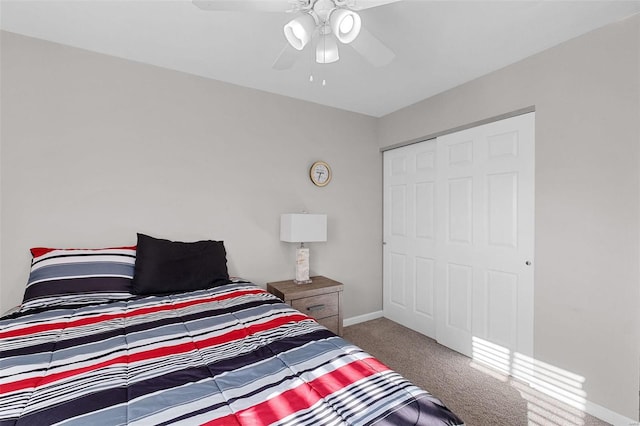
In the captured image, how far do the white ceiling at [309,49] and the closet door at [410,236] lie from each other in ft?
3.20

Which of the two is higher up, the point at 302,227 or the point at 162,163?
the point at 162,163

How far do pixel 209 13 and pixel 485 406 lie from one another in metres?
3.16

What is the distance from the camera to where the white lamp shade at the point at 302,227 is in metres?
2.78

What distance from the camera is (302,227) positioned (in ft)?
9.20

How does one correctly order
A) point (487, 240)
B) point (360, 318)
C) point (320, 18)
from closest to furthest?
point (320, 18) → point (487, 240) → point (360, 318)

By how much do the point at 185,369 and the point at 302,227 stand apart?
5.94 feet

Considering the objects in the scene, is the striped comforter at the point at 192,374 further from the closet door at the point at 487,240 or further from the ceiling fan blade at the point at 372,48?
the closet door at the point at 487,240

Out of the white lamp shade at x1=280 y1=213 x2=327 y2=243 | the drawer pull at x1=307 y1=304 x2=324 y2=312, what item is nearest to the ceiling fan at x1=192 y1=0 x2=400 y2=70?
the white lamp shade at x1=280 y1=213 x2=327 y2=243

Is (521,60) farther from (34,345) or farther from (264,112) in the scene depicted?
(34,345)

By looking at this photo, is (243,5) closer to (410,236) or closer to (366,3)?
(366,3)

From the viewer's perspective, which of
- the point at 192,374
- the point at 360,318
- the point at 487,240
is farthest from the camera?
the point at 360,318

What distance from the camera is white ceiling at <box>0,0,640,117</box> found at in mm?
1755

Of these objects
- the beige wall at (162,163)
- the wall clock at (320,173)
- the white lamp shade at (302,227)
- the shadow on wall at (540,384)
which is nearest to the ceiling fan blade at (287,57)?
the beige wall at (162,163)

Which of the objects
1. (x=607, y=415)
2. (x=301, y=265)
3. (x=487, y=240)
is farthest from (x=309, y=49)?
(x=607, y=415)
